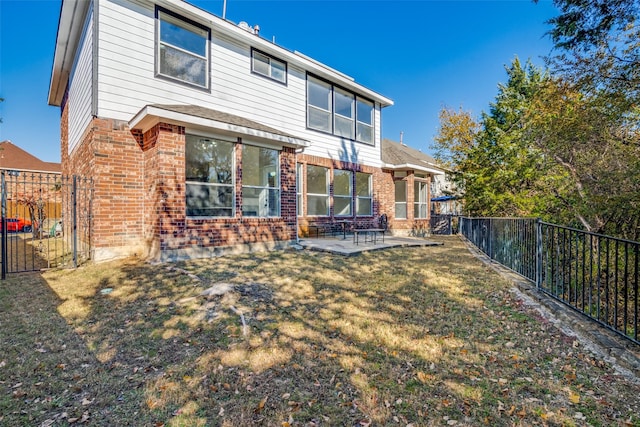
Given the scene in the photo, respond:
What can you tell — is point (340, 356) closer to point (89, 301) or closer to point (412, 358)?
point (412, 358)

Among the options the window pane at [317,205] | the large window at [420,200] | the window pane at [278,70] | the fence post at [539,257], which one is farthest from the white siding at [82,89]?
the large window at [420,200]

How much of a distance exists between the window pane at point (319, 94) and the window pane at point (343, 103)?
452mm

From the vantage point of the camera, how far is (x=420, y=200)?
52.7ft

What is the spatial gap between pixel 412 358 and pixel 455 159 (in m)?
19.2

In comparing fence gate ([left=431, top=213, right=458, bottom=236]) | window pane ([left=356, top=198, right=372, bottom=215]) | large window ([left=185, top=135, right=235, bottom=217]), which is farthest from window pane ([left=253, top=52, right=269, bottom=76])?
fence gate ([left=431, top=213, right=458, bottom=236])

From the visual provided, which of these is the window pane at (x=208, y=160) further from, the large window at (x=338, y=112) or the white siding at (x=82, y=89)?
the large window at (x=338, y=112)

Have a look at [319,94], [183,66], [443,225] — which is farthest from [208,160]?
[443,225]

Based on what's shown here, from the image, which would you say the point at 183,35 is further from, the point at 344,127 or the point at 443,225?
the point at 443,225

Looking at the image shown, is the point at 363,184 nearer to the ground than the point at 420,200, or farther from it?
farther from it

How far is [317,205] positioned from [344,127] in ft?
12.2

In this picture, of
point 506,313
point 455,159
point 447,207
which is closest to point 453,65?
point 455,159

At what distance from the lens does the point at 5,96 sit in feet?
36.8

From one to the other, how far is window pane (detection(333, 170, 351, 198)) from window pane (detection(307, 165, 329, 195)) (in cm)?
50

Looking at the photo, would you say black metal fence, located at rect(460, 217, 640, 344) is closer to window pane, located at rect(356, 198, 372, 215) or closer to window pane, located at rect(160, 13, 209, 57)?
window pane, located at rect(356, 198, 372, 215)
